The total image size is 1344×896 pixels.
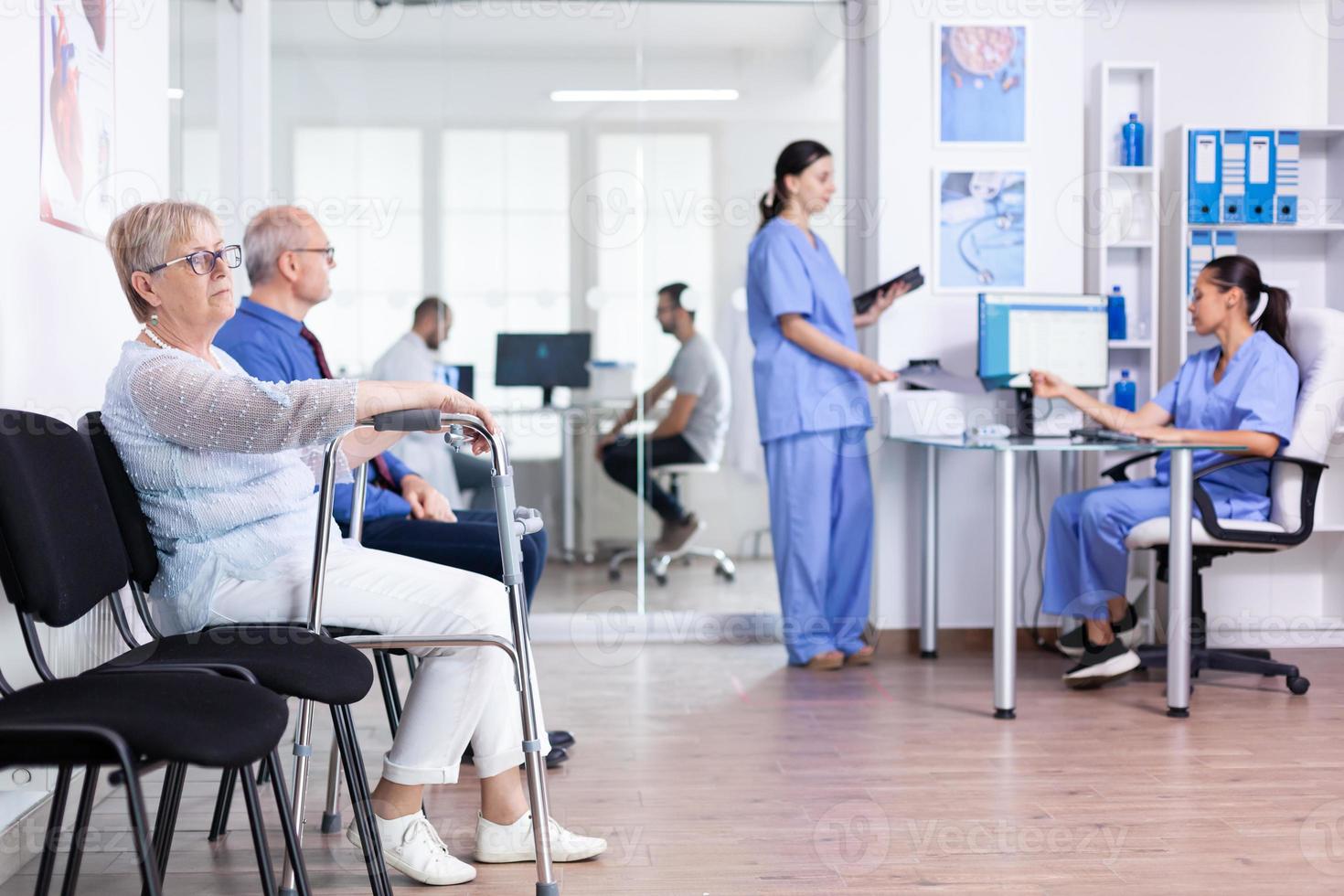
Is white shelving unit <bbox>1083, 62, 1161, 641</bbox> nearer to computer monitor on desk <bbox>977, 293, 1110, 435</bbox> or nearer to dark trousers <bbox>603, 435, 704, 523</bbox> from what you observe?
computer monitor on desk <bbox>977, 293, 1110, 435</bbox>

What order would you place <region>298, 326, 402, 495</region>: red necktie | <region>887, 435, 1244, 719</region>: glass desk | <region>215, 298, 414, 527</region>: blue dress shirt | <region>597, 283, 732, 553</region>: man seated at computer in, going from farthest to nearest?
<region>597, 283, 732, 553</region>: man seated at computer → <region>887, 435, 1244, 719</region>: glass desk → <region>298, 326, 402, 495</region>: red necktie → <region>215, 298, 414, 527</region>: blue dress shirt

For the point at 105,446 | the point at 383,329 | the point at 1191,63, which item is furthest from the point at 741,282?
the point at 105,446

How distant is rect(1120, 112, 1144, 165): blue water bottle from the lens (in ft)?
13.7

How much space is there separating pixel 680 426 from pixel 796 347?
74 centimetres

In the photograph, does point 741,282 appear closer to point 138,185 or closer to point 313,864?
point 138,185

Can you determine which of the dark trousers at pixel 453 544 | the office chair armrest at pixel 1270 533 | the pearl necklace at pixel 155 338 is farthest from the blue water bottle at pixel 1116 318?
the pearl necklace at pixel 155 338

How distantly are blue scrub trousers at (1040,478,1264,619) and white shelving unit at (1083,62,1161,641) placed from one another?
1.71 feet

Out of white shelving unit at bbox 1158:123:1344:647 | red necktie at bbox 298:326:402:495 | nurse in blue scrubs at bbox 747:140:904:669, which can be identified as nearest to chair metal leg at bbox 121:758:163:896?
red necktie at bbox 298:326:402:495

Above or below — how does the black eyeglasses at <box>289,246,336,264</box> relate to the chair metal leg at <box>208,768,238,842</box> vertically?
above

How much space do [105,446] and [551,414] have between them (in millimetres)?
2593

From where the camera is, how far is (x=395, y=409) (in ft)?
A: 6.01

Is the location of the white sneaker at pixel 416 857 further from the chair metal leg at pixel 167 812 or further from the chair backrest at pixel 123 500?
the chair backrest at pixel 123 500

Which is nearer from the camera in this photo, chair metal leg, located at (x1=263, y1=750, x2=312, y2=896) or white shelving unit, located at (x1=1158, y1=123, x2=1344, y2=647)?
chair metal leg, located at (x1=263, y1=750, x2=312, y2=896)

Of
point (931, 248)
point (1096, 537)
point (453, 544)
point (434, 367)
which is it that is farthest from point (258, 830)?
point (931, 248)
